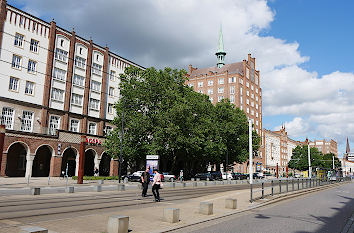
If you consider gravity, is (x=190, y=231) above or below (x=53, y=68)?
below

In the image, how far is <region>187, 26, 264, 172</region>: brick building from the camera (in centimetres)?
8394

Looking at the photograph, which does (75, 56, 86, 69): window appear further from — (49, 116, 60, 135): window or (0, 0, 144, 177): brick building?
(49, 116, 60, 135): window

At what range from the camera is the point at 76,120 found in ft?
141

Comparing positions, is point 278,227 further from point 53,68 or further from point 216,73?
point 216,73

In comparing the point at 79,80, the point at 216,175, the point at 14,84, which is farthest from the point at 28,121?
the point at 216,175

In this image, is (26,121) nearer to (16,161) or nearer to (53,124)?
(53,124)

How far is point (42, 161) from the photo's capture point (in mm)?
40688

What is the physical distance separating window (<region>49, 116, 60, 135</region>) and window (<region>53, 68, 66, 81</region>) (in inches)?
220

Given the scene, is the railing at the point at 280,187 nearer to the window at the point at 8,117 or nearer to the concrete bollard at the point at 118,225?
the concrete bollard at the point at 118,225

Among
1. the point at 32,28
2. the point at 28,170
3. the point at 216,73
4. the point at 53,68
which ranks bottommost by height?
the point at 28,170

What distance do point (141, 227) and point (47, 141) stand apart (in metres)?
32.9

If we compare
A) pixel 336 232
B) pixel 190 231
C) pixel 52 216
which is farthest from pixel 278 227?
pixel 52 216

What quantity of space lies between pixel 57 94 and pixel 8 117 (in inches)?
306

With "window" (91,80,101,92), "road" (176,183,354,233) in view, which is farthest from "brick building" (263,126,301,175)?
"road" (176,183,354,233)
